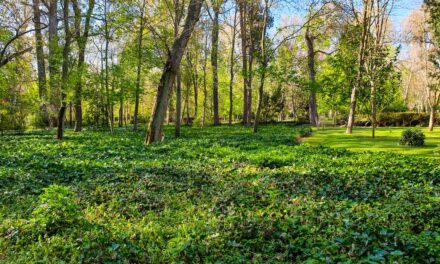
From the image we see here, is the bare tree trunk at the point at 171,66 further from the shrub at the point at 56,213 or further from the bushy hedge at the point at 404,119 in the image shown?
the bushy hedge at the point at 404,119

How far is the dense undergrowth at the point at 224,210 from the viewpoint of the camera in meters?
4.28

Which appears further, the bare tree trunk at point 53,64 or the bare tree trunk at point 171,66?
the bare tree trunk at point 53,64

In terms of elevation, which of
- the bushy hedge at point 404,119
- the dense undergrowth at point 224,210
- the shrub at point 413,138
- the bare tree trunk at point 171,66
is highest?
the bare tree trunk at point 171,66

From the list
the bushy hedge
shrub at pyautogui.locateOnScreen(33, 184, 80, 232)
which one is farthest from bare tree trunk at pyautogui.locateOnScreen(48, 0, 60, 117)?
the bushy hedge

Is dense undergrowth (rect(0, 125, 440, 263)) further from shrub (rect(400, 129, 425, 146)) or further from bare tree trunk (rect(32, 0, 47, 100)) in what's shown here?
bare tree trunk (rect(32, 0, 47, 100))

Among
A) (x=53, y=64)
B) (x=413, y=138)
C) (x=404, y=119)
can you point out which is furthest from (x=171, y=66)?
(x=404, y=119)

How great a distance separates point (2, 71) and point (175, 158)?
45.1 feet

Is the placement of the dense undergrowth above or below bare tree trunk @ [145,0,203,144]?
below

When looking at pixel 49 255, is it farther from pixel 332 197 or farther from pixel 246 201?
pixel 332 197

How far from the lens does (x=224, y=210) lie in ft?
19.5

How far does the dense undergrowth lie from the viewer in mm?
4277

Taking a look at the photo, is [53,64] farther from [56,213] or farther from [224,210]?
[224,210]

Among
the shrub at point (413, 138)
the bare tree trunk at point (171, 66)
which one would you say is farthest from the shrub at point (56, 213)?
the shrub at point (413, 138)

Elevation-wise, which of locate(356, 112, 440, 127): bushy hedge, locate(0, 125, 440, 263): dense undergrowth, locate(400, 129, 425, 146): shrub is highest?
locate(356, 112, 440, 127): bushy hedge
